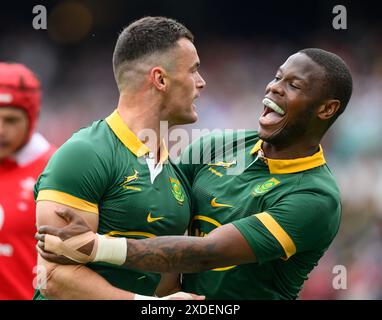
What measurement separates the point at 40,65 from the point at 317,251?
652cm

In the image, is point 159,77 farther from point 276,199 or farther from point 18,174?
point 18,174

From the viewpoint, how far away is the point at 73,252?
10.7ft

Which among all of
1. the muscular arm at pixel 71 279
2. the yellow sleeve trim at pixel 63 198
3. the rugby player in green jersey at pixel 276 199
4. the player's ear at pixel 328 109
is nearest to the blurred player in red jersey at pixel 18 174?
the rugby player in green jersey at pixel 276 199


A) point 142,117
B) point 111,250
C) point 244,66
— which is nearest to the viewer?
point 111,250

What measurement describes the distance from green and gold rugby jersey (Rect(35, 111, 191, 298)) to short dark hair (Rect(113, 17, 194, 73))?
0.33 meters

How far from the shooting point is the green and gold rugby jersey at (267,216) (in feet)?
12.4

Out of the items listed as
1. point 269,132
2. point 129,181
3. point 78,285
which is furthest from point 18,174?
point 269,132

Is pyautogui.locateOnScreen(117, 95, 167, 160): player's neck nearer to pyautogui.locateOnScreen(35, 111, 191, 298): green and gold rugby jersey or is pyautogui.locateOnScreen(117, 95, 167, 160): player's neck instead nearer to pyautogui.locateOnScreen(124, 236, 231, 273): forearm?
pyautogui.locateOnScreen(35, 111, 191, 298): green and gold rugby jersey

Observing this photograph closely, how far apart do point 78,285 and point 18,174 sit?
1676 mm

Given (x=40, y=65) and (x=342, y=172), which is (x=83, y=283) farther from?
(x=40, y=65)

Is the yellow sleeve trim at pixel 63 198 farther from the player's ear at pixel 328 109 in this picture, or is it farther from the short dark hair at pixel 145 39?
the player's ear at pixel 328 109

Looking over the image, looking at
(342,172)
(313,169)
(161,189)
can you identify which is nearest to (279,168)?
(313,169)

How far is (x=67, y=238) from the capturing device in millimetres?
3197

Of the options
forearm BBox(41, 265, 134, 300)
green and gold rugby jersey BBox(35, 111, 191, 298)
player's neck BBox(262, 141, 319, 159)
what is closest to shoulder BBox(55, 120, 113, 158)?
green and gold rugby jersey BBox(35, 111, 191, 298)
